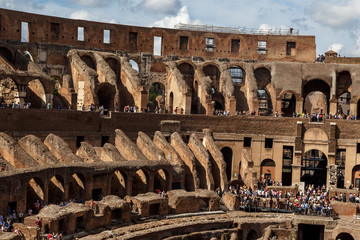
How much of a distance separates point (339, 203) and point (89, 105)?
65.4 feet

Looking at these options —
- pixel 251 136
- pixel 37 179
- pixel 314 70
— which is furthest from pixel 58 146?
pixel 314 70

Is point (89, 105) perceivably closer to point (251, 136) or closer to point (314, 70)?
point (251, 136)

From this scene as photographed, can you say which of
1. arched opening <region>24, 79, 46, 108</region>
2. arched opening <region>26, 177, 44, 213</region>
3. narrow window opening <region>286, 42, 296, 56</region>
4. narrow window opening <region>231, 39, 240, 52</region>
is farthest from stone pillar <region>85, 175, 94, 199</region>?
narrow window opening <region>286, 42, 296, 56</region>

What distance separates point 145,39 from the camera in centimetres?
5150

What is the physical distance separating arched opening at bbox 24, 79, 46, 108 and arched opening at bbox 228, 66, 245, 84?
1928 cm

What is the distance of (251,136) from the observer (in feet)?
150

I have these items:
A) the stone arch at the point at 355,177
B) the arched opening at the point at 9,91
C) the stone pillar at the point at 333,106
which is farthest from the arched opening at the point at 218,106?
the arched opening at the point at 9,91

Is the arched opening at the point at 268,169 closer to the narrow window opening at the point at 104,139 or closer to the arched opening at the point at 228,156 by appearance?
the arched opening at the point at 228,156

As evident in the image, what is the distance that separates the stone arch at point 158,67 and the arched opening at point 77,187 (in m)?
19.9

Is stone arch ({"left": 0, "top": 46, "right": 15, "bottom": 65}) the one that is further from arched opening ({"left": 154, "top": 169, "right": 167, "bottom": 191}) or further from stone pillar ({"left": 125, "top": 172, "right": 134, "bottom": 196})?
stone pillar ({"left": 125, "top": 172, "right": 134, "bottom": 196})

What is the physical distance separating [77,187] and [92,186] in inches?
41.9

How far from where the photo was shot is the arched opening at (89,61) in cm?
4783

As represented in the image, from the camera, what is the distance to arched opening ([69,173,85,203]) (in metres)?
32.9

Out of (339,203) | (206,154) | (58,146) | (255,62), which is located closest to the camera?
(58,146)
